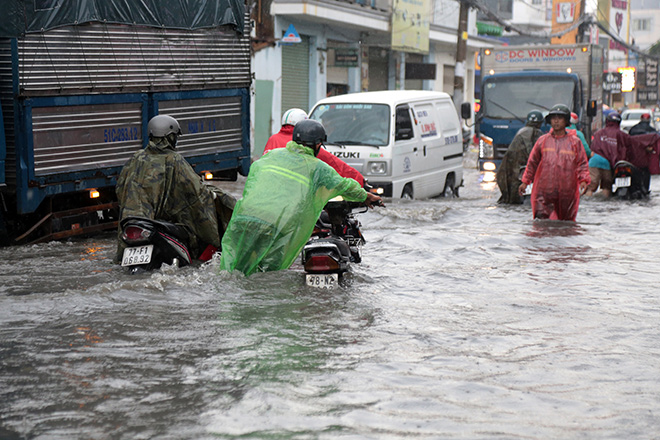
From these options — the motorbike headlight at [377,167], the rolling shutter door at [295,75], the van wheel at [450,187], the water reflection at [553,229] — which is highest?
the rolling shutter door at [295,75]

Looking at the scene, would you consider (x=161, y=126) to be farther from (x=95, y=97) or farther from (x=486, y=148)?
(x=486, y=148)

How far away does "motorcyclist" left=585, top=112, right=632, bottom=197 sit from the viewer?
16.9 metres

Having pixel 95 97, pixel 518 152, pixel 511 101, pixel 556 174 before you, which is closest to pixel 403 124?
pixel 518 152

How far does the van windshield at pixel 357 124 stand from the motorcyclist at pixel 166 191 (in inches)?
252

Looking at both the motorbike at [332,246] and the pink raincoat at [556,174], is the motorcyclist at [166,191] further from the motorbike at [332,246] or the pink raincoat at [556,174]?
the pink raincoat at [556,174]

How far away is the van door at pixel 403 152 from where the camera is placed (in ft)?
47.8

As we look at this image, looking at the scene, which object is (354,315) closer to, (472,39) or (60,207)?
(60,207)

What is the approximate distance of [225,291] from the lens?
24.3ft

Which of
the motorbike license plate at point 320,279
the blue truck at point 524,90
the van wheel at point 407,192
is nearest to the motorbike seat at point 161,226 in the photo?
the motorbike license plate at point 320,279

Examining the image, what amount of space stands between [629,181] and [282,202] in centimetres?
1105

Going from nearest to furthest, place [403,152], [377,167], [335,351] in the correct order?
[335,351]
[377,167]
[403,152]

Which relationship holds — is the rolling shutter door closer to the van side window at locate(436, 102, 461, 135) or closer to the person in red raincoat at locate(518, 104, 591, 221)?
the van side window at locate(436, 102, 461, 135)

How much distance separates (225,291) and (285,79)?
68.8ft

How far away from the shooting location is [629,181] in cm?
1683
